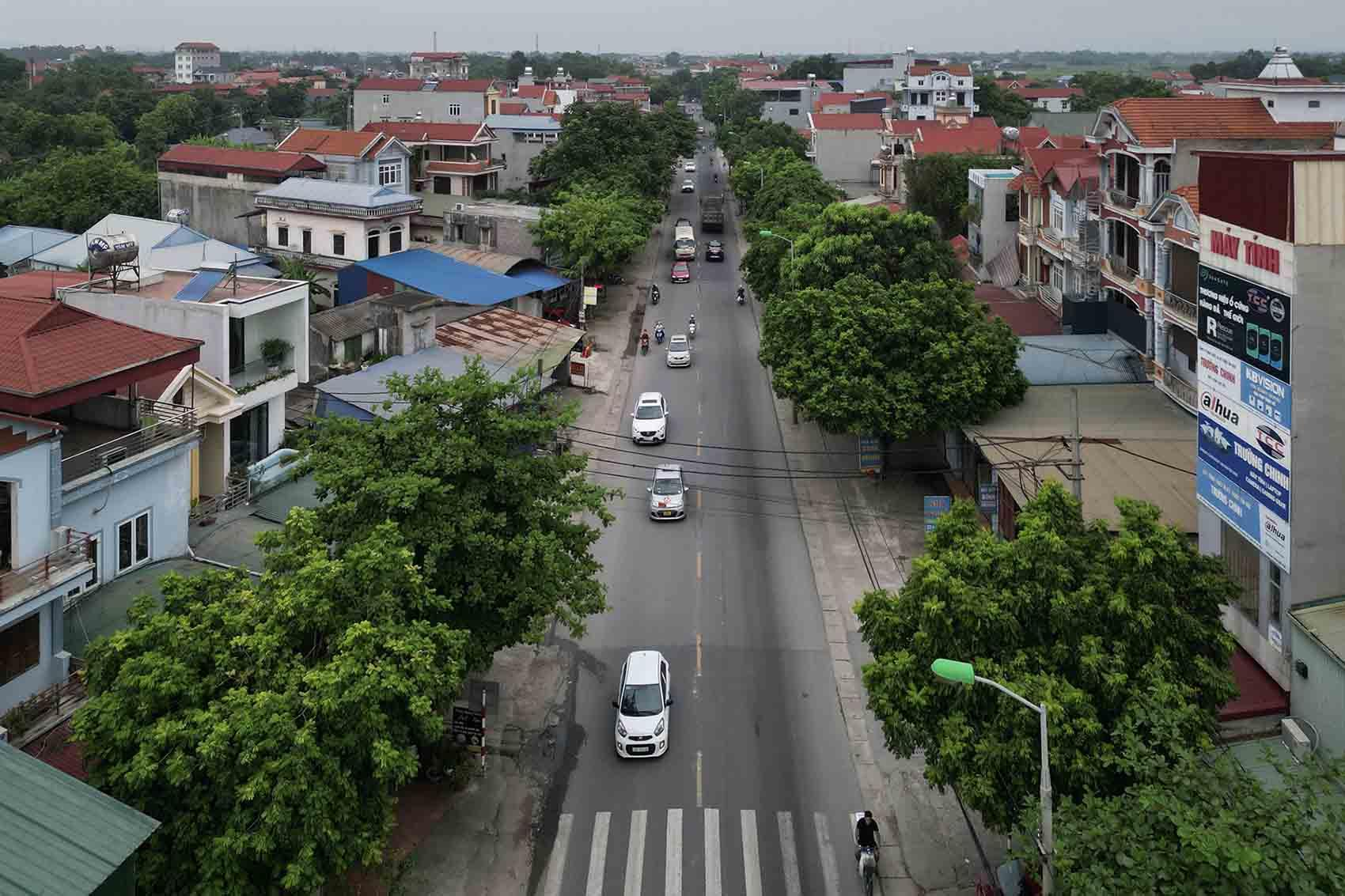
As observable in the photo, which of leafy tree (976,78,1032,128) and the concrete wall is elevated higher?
leafy tree (976,78,1032,128)

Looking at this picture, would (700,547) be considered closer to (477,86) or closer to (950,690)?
(950,690)

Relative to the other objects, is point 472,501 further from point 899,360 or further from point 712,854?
point 899,360

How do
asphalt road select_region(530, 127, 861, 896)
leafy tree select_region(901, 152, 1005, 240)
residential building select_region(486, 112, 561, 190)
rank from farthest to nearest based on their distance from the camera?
residential building select_region(486, 112, 561, 190)
leafy tree select_region(901, 152, 1005, 240)
asphalt road select_region(530, 127, 861, 896)

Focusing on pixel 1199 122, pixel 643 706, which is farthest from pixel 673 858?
pixel 1199 122

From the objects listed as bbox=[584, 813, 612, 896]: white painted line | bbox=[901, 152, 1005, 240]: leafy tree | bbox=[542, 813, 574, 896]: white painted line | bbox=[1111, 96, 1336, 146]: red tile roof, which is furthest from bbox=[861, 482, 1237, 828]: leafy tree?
bbox=[901, 152, 1005, 240]: leafy tree

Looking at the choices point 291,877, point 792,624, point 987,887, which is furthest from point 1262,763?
point 291,877

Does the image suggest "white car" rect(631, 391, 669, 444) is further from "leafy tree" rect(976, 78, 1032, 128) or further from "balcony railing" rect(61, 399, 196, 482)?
"leafy tree" rect(976, 78, 1032, 128)

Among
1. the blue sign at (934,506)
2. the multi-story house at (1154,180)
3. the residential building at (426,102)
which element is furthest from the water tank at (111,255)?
the residential building at (426,102)

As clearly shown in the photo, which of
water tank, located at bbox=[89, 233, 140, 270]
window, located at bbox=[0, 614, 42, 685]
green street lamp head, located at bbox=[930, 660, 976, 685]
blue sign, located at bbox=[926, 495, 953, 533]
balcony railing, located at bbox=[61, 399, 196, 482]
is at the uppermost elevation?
water tank, located at bbox=[89, 233, 140, 270]
